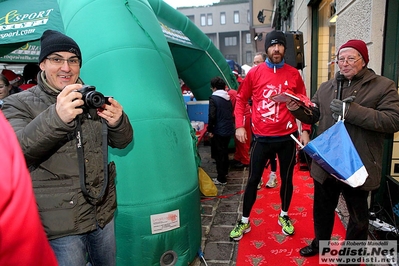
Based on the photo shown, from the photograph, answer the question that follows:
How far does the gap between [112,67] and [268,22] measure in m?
20.2

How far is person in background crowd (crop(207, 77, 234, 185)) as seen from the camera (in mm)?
5168

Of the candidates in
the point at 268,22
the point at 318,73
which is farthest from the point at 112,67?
the point at 268,22

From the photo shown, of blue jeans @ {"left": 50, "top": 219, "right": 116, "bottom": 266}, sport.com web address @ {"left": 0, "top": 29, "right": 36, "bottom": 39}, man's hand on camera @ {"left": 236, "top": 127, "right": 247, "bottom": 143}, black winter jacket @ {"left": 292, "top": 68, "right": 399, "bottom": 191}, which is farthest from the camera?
sport.com web address @ {"left": 0, "top": 29, "right": 36, "bottom": 39}

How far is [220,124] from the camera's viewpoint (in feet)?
17.0

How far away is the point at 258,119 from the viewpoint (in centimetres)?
313

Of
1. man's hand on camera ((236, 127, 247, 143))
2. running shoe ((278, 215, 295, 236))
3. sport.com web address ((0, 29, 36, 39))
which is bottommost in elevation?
running shoe ((278, 215, 295, 236))

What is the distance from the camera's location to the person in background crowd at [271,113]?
3.02 meters

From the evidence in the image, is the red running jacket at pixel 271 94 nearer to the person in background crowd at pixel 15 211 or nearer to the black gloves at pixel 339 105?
the black gloves at pixel 339 105

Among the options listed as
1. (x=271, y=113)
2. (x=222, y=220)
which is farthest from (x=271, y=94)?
(x=222, y=220)

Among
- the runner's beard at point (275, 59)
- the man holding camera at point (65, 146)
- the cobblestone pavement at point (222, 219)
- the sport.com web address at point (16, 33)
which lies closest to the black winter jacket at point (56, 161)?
the man holding camera at point (65, 146)

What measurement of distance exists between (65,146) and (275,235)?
103 inches

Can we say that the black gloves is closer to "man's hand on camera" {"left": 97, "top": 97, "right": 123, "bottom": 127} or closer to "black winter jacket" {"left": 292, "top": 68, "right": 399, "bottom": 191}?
"black winter jacket" {"left": 292, "top": 68, "right": 399, "bottom": 191}

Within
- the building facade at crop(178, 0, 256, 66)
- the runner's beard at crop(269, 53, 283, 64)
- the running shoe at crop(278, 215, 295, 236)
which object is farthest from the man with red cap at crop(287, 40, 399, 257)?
the building facade at crop(178, 0, 256, 66)

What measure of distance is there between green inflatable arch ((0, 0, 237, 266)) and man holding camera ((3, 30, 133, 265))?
686 mm
